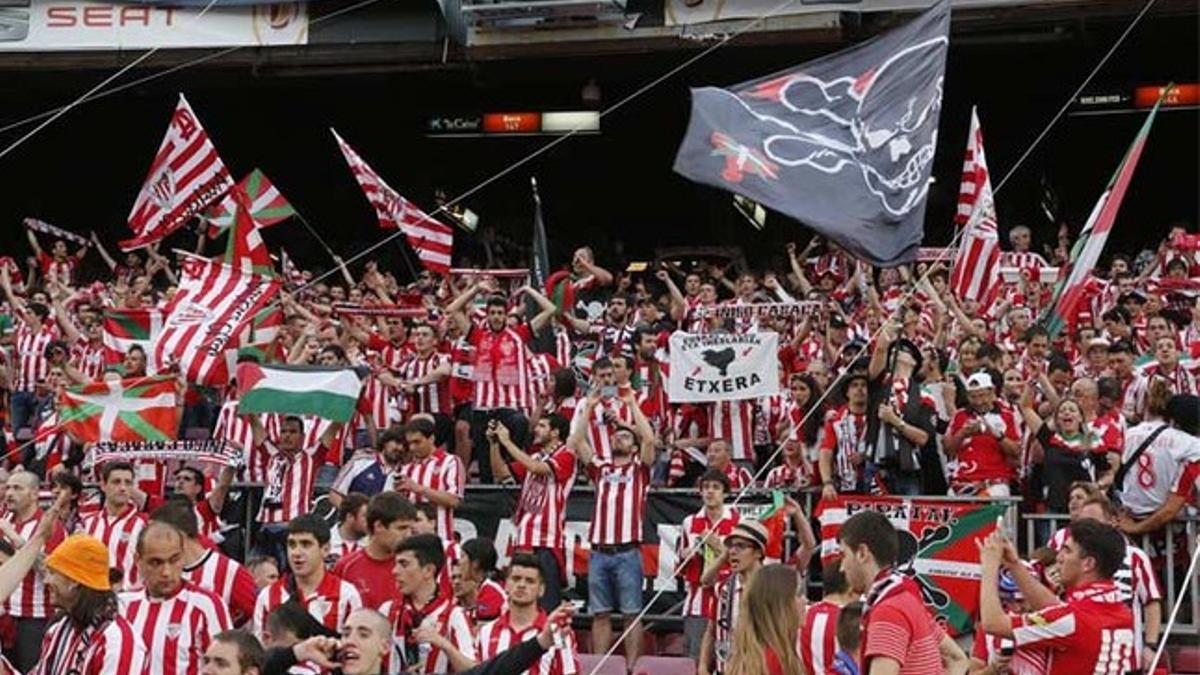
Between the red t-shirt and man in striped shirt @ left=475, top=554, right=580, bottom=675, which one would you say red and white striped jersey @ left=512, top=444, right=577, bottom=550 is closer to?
the red t-shirt

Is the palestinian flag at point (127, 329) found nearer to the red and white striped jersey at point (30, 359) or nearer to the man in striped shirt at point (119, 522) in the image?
the red and white striped jersey at point (30, 359)

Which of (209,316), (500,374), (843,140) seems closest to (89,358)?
(209,316)

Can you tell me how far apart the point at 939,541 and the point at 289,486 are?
5.21 meters

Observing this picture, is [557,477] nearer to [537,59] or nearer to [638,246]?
[537,59]

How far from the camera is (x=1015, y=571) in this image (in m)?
7.66

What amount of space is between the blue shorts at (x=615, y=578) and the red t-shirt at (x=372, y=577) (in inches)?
154

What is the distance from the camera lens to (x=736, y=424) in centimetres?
1544

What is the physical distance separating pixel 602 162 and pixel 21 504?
19.9 m

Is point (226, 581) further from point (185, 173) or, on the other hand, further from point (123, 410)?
point (185, 173)

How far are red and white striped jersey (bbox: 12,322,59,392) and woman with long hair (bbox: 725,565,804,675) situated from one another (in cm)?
1349

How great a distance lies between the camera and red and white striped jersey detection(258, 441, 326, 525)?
14070 millimetres

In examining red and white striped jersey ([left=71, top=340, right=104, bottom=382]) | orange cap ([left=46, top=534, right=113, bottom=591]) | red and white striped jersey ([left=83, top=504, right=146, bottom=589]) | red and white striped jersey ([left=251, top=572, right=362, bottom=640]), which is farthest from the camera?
red and white striped jersey ([left=71, top=340, right=104, bottom=382])

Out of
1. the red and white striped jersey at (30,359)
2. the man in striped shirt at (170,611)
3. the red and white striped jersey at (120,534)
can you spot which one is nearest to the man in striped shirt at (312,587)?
the man in striped shirt at (170,611)

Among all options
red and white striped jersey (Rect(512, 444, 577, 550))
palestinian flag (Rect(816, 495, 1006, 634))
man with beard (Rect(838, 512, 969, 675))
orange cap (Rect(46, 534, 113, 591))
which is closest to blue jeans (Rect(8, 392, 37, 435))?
red and white striped jersey (Rect(512, 444, 577, 550))
